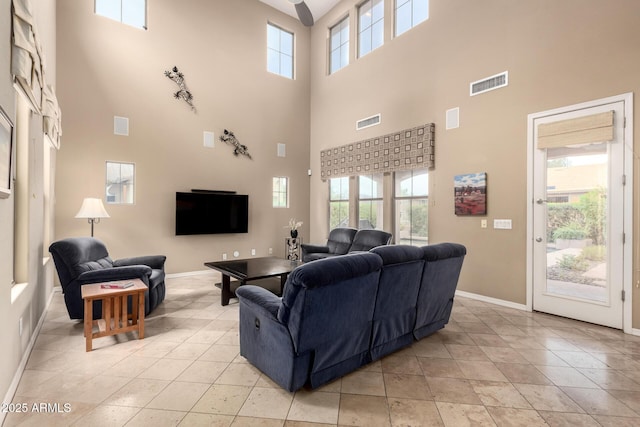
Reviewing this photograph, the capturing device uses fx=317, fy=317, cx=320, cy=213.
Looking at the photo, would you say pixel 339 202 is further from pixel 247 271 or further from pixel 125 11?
pixel 125 11

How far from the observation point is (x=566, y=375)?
2.49 metres

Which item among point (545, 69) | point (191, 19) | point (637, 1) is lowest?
point (545, 69)

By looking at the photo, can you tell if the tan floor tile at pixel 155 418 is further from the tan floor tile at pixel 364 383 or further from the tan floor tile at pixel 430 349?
the tan floor tile at pixel 430 349

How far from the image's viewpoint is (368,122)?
6.48m

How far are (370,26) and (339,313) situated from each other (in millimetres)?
6421

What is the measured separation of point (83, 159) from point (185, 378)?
4.58m

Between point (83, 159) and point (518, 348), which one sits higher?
point (83, 159)

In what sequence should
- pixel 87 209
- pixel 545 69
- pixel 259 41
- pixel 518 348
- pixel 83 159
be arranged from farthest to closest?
pixel 259 41 < pixel 83 159 < pixel 87 209 < pixel 545 69 < pixel 518 348

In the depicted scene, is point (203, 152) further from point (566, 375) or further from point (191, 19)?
point (566, 375)

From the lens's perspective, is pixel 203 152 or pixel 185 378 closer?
pixel 185 378

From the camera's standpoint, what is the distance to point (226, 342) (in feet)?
10.1

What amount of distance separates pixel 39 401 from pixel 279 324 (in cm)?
166

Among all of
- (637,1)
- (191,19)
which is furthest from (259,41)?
(637,1)

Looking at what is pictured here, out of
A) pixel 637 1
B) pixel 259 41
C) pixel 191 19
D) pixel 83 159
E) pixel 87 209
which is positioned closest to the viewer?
pixel 637 1
